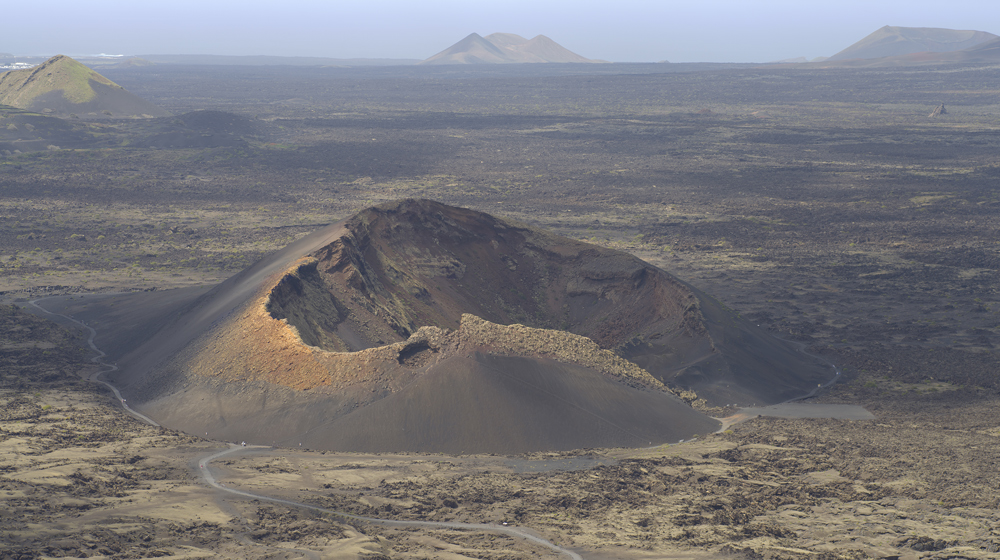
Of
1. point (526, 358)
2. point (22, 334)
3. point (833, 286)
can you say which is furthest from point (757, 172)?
point (22, 334)

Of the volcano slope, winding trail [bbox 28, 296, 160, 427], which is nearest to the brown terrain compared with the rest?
winding trail [bbox 28, 296, 160, 427]

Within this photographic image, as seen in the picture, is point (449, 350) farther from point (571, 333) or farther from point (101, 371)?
point (101, 371)

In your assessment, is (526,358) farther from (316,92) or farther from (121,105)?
(316,92)

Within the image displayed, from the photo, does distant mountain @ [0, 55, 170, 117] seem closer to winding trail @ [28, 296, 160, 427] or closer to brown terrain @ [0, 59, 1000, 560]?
brown terrain @ [0, 59, 1000, 560]

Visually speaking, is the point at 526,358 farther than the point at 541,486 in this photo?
Yes

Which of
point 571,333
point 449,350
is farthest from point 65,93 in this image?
point 449,350

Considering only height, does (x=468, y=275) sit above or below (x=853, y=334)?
above

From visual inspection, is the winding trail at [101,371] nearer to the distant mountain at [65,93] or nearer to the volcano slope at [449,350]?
the volcano slope at [449,350]

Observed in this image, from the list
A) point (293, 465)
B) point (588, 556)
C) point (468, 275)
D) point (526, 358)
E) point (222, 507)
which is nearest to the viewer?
point (588, 556)

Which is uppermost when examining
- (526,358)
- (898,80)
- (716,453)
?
(898,80)
